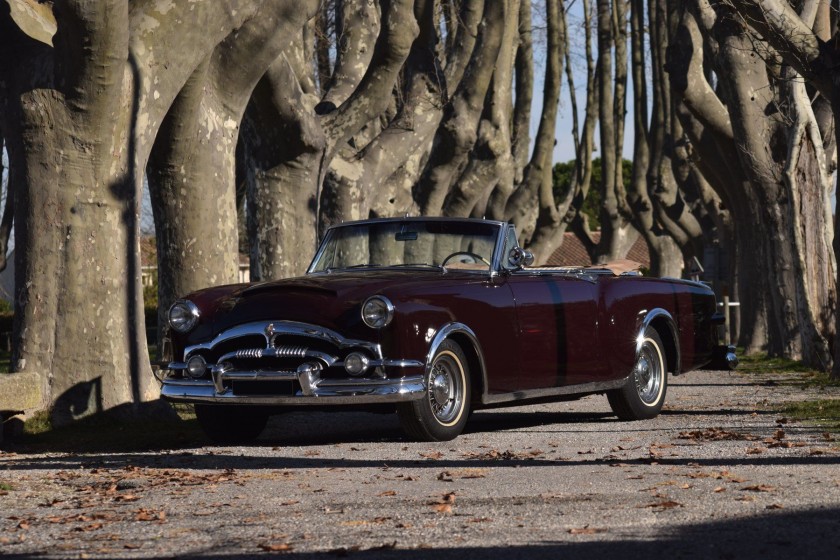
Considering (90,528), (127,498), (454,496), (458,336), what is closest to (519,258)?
(458,336)

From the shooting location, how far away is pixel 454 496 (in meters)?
7.21

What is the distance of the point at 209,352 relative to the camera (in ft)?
33.1

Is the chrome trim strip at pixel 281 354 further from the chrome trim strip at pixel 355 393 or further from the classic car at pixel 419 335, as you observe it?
the chrome trim strip at pixel 355 393

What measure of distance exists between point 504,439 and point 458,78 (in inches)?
606

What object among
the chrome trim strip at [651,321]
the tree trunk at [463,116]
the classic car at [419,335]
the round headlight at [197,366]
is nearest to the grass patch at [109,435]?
the classic car at [419,335]

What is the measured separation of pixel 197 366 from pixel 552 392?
2.63 metres

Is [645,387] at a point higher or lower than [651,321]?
lower

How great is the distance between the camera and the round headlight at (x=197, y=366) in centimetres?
1009

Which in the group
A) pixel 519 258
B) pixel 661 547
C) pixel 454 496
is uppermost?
pixel 519 258

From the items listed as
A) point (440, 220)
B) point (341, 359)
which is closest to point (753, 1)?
point (440, 220)

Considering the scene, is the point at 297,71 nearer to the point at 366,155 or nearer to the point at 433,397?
the point at 366,155

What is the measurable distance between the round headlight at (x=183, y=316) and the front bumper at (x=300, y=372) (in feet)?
1.09

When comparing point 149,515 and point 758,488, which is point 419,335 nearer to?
point 758,488

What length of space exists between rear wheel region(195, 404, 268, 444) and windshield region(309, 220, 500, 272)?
4.50ft
